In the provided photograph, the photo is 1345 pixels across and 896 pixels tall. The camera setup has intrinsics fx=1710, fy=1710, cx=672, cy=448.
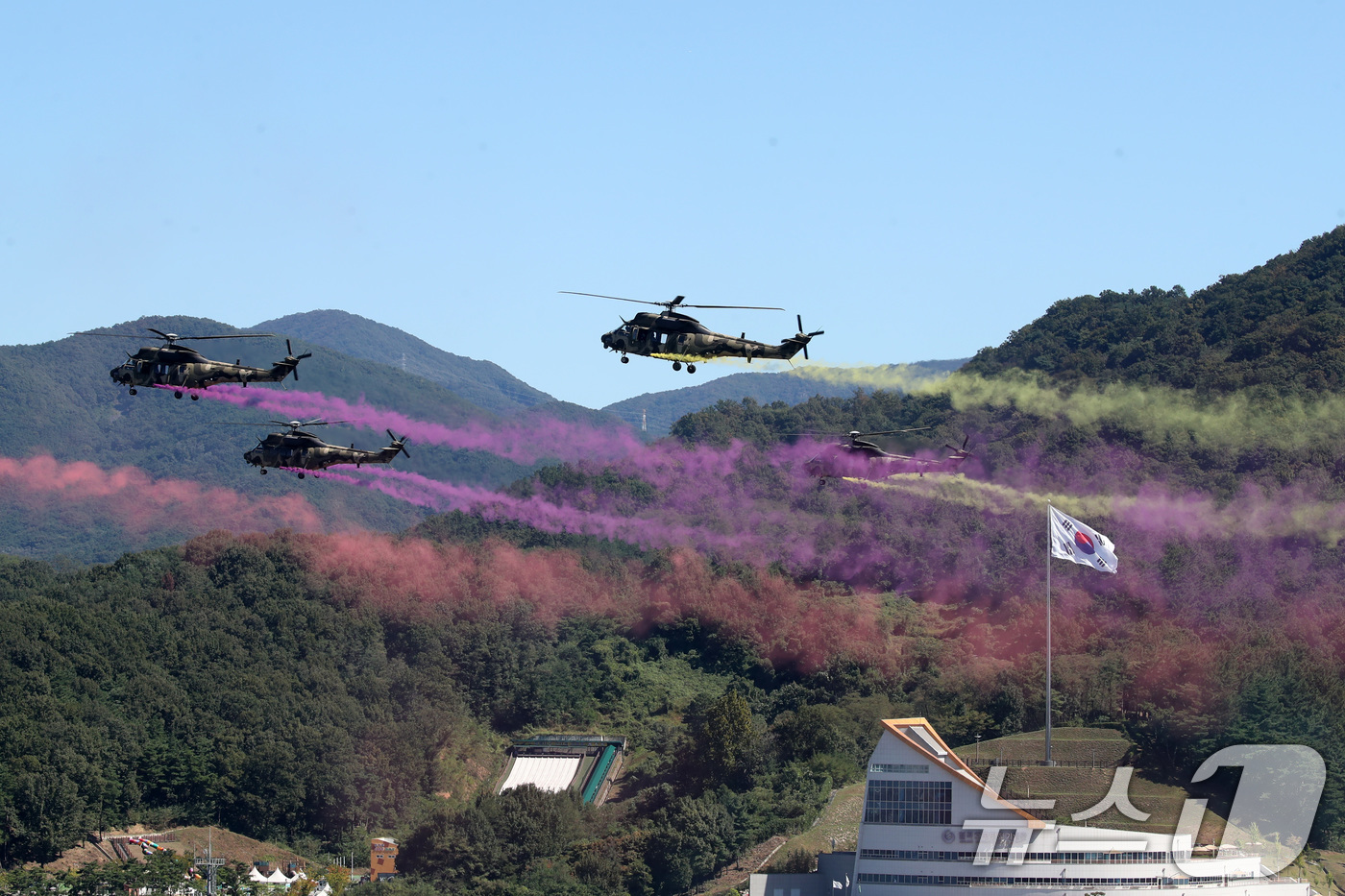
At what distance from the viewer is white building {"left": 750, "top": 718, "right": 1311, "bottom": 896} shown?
387 feet

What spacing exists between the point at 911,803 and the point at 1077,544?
24.1 metres

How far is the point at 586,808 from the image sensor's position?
16500 centimetres

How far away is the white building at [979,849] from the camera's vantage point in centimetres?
11800

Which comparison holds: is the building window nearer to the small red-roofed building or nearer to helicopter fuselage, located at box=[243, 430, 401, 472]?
helicopter fuselage, located at box=[243, 430, 401, 472]

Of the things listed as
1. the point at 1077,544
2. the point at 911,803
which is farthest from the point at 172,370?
the point at 1077,544

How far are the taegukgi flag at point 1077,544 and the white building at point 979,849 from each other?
18059 mm

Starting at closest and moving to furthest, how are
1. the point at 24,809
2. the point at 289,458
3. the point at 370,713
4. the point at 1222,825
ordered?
1. the point at 289,458
2. the point at 1222,825
3. the point at 24,809
4. the point at 370,713

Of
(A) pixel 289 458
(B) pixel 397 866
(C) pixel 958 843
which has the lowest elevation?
(B) pixel 397 866

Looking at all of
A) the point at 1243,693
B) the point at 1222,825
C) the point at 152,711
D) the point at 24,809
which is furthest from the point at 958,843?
the point at 152,711

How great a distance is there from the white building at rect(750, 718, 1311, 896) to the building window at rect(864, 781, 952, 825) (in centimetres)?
7

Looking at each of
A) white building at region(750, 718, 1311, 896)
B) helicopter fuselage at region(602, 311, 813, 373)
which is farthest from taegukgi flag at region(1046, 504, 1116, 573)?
helicopter fuselage at region(602, 311, 813, 373)

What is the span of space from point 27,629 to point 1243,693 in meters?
126

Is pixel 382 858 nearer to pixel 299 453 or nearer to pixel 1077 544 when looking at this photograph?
pixel 299 453

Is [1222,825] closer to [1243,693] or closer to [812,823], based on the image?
[1243,693]
